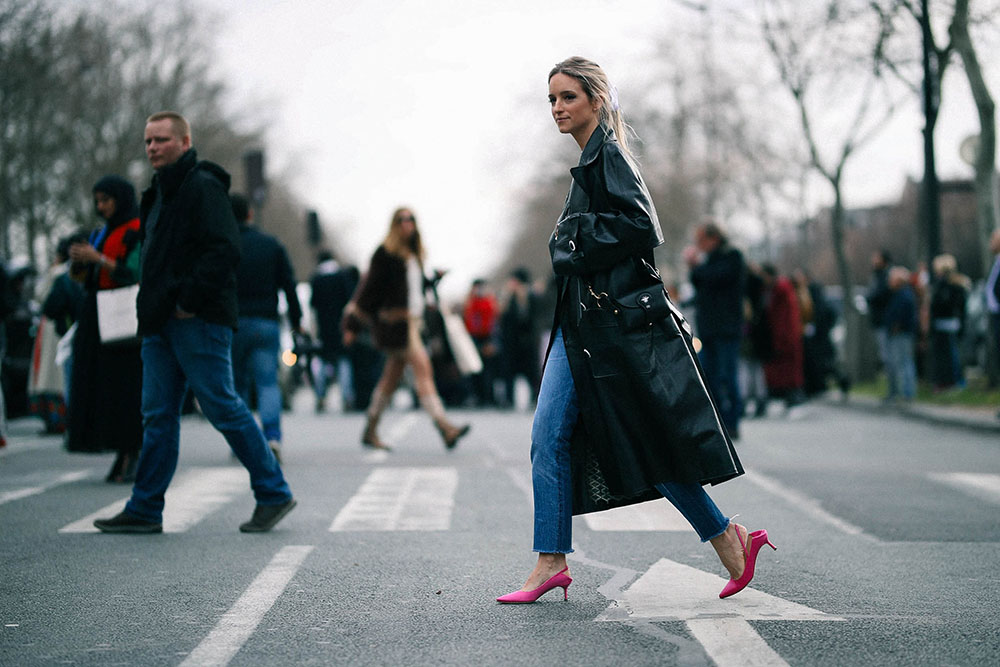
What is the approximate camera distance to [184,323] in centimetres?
694

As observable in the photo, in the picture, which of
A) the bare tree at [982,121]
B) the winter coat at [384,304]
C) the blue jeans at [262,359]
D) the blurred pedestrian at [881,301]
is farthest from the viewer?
the blurred pedestrian at [881,301]

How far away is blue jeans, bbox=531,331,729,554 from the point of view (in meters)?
5.14

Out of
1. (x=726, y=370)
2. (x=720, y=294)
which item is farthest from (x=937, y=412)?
(x=720, y=294)

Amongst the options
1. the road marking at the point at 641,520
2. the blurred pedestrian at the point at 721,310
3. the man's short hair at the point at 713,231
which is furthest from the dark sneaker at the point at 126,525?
the man's short hair at the point at 713,231

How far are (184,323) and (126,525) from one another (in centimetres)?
102

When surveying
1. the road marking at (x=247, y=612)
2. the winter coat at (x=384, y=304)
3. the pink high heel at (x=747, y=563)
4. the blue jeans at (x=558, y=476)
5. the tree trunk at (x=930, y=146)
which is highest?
the tree trunk at (x=930, y=146)

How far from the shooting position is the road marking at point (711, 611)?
14.7 ft

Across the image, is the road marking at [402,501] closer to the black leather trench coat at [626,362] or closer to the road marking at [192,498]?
the road marking at [192,498]

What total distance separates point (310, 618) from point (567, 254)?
152 cm

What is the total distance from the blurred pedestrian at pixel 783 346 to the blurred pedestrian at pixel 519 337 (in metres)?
3.89

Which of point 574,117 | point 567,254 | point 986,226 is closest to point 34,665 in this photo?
point 567,254

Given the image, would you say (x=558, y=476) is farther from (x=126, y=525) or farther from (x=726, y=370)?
(x=726, y=370)

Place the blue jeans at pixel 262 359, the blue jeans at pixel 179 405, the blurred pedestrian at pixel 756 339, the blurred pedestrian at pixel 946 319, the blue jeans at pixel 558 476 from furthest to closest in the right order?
the blurred pedestrian at pixel 946 319 < the blurred pedestrian at pixel 756 339 < the blue jeans at pixel 262 359 < the blue jeans at pixel 179 405 < the blue jeans at pixel 558 476

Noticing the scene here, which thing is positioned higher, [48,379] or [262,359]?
[262,359]
